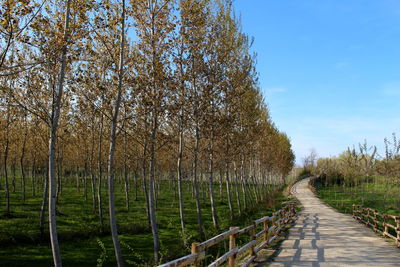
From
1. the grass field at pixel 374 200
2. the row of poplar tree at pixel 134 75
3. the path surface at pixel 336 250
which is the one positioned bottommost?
the grass field at pixel 374 200

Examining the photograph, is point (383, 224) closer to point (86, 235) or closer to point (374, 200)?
point (86, 235)

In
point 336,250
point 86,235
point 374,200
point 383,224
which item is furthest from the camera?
point 374,200

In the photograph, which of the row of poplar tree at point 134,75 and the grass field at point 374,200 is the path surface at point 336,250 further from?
the grass field at point 374,200

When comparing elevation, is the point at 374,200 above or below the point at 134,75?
below

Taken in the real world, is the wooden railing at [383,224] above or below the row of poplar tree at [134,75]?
below

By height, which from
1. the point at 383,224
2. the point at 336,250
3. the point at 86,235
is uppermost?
the point at 383,224

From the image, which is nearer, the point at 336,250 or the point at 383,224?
the point at 336,250

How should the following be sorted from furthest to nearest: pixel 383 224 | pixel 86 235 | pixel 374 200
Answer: pixel 374 200, pixel 86 235, pixel 383 224

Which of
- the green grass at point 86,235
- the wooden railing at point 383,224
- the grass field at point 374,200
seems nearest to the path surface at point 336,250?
the wooden railing at point 383,224

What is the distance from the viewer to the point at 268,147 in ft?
116

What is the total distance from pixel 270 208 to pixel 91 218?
13413 millimetres

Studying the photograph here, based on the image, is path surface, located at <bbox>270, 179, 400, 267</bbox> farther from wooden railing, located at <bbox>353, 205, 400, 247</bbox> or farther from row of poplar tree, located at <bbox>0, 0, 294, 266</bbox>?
row of poplar tree, located at <bbox>0, 0, 294, 266</bbox>

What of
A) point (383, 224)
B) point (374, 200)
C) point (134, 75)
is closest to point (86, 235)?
point (134, 75)

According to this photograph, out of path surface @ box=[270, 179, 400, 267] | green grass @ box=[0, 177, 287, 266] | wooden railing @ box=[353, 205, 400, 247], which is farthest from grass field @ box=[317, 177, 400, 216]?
path surface @ box=[270, 179, 400, 267]
